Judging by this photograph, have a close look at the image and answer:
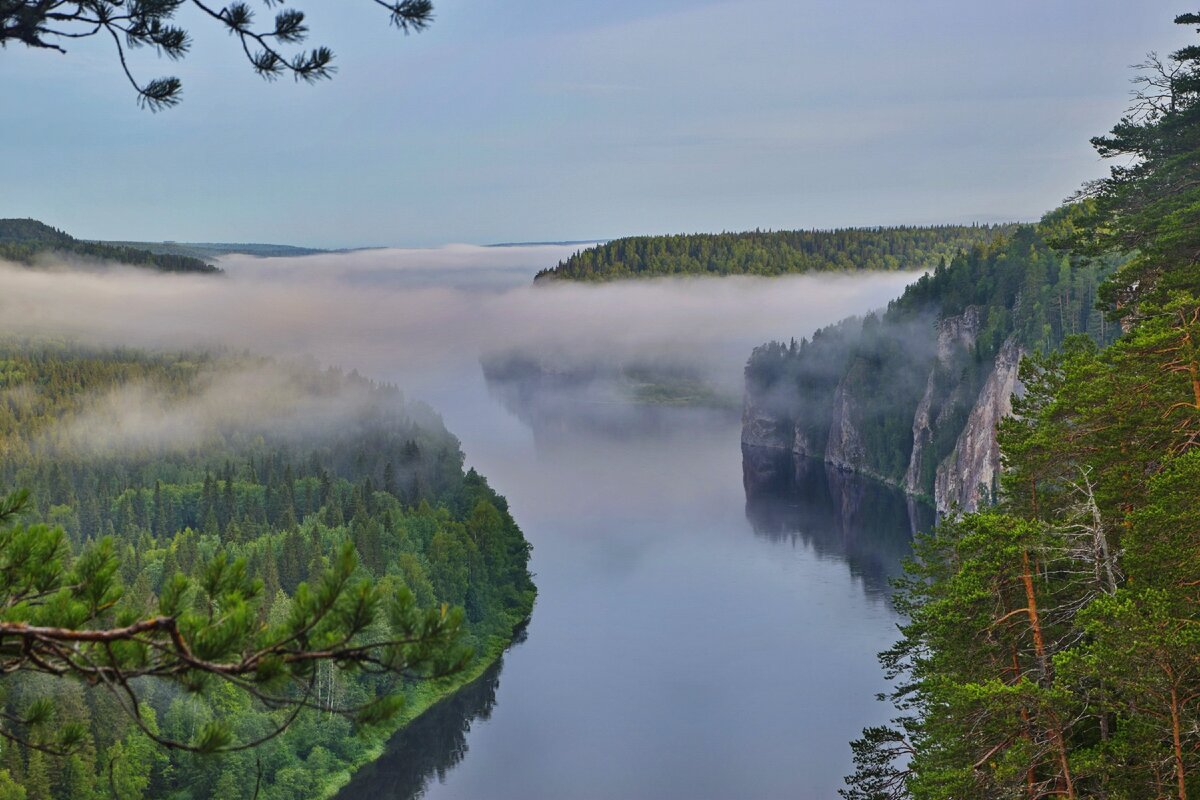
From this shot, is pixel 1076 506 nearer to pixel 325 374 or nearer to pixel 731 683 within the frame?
pixel 731 683

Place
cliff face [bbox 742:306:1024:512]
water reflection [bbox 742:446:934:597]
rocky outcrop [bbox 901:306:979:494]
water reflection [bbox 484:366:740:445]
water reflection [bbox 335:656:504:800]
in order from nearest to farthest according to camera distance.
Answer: water reflection [bbox 335:656:504:800] → water reflection [bbox 742:446:934:597] → cliff face [bbox 742:306:1024:512] → rocky outcrop [bbox 901:306:979:494] → water reflection [bbox 484:366:740:445]

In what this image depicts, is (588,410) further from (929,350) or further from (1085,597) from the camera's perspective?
(1085,597)

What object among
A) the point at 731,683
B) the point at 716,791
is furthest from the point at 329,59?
the point at 731,683

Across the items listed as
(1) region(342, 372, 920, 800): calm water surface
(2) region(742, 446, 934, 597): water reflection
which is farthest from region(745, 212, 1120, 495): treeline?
(1) region(342, 372, 920, 800): calm water surface

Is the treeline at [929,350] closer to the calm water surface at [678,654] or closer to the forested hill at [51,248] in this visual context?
the calm water surface at [678,654]

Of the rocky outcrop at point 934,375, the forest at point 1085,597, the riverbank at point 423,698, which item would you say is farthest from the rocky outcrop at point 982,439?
the forest at point 1085,597

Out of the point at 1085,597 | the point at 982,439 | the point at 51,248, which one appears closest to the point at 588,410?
the point at 51,248

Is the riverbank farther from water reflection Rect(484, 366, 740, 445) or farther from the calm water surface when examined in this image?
water reflection Rect(484, 366, 740, 445)
